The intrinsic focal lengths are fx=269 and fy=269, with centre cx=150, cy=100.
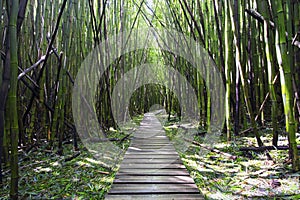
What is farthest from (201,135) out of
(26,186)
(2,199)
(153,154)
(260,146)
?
(2,199)

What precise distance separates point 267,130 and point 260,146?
577 mm

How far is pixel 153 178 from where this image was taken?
3.79ft

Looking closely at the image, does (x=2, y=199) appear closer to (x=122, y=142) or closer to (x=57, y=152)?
(x=57, y=152)

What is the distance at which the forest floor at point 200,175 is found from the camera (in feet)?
3.03

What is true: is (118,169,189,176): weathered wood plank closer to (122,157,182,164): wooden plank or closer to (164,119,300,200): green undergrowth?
(164,119,300,200): green undergrowth

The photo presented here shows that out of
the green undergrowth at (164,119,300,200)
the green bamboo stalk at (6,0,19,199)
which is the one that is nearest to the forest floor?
the green undergrowth at (164,119,300,200)

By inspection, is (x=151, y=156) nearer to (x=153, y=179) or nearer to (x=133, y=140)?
(x=153, y=179)

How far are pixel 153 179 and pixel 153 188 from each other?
0.34 ft

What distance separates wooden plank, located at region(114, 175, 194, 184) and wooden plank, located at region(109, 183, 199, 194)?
0.03 metres

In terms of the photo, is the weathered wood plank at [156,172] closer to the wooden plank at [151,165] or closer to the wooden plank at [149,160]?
the wooden plank at [151,165]

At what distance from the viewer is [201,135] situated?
2076 mm

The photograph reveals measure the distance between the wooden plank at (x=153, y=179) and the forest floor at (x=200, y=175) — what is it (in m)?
0.04

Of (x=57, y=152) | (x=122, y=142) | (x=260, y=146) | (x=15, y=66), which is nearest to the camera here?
(x=15, y=66)

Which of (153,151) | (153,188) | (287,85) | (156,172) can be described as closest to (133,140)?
(153,151)
